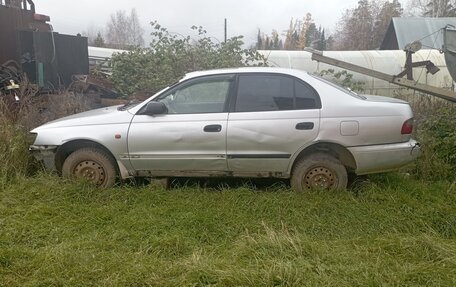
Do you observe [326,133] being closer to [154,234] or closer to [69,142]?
[154,234]

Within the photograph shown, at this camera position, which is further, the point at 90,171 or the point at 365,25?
the point at 365,25

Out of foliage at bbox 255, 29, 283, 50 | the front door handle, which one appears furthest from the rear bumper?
foliage at bbox 255, 29, 283, 50

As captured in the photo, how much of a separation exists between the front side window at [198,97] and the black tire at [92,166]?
1044 mm

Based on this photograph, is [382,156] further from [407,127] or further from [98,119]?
[98,119]

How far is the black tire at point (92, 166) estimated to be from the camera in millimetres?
4641

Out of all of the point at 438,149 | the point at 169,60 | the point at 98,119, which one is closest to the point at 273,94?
the point at 98,119

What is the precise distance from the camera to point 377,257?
121 inches

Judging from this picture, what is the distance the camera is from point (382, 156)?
432 cm

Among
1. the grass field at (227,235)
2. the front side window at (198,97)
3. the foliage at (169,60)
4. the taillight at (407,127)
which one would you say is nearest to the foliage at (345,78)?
the foliage at (169,60)

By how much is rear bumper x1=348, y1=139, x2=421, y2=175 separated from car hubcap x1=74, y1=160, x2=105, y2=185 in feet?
10.2

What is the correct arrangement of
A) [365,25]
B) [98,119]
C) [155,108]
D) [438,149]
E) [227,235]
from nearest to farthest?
[227,235], [155,108], [98,119], [438,149], [365,25]

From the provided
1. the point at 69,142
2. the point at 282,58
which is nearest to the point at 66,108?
the point at 69,142

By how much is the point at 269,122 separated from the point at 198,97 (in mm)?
964

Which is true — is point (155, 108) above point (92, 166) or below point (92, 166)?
above
